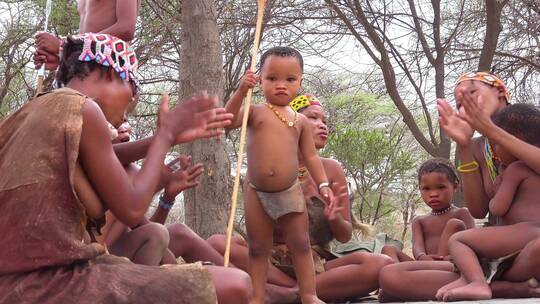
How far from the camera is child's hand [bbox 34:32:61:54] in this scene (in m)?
3.88

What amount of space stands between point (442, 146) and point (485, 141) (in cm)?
479

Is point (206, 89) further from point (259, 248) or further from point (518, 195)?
point (518, 195)

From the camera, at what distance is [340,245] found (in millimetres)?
4676

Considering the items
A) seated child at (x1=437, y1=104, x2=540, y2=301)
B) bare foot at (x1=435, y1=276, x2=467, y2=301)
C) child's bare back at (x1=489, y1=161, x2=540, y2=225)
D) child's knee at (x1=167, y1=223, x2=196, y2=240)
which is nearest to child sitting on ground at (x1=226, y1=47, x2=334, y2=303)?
child's knee at (x1=167, y1=223, x2=196, y2=240)

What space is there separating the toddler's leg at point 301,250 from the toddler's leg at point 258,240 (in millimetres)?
104

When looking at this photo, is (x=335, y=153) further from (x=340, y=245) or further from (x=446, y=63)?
(x=340, y=245)

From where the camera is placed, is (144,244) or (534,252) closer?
(144,244)

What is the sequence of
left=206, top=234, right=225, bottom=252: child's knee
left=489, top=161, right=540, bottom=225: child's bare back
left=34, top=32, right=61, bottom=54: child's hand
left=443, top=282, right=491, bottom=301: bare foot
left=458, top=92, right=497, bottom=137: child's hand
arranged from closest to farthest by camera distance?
left=443, top=282, right=491, bottom=301: bare foot
left=458, top=92, right=497, bottom=137: child's hand
left=489, top=161, right=540, bottom=225: child's bare back
left=34, top=32, right=61, bottom=54: child's hand
left=206, top=234, right=225, bottom=252: child's knee

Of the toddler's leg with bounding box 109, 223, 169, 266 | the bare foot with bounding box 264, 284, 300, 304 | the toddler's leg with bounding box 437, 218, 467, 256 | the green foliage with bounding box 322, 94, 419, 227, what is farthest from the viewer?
the green foliage with bounding box 322, 94, 419, 227

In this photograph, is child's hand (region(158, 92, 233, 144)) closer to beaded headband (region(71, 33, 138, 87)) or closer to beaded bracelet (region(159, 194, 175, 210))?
beaded headband (region(71, 33, 138, 87))

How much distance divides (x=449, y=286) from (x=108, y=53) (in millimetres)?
2128

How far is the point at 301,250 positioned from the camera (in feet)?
12.4

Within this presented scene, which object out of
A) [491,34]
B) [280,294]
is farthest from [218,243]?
[491,34]

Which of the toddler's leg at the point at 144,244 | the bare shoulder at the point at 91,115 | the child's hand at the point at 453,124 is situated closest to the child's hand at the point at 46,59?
the toddler's leg at the point at 144,244
